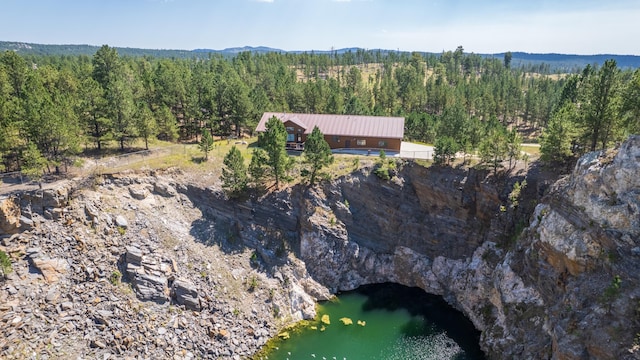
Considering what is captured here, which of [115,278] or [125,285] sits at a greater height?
[115,278]

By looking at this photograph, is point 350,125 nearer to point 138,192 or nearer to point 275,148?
point 275,148

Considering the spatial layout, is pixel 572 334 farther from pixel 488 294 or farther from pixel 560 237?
pixel 488 294

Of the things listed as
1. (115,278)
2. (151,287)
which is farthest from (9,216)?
(151,287)

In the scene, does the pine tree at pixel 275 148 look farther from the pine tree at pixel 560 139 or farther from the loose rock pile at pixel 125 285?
the pine tree at pixel 560 139

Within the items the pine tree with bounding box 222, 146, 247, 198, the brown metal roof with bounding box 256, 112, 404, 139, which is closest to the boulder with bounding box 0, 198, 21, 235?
the pine tree with bounding box 222, 146, 247, 198

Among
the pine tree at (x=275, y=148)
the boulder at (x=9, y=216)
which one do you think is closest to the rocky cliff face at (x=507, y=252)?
the pine tree at (x=275, y=148)

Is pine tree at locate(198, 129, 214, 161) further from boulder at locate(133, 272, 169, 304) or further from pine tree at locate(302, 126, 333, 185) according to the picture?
boulder at locate(133, 272, 169, 304)
